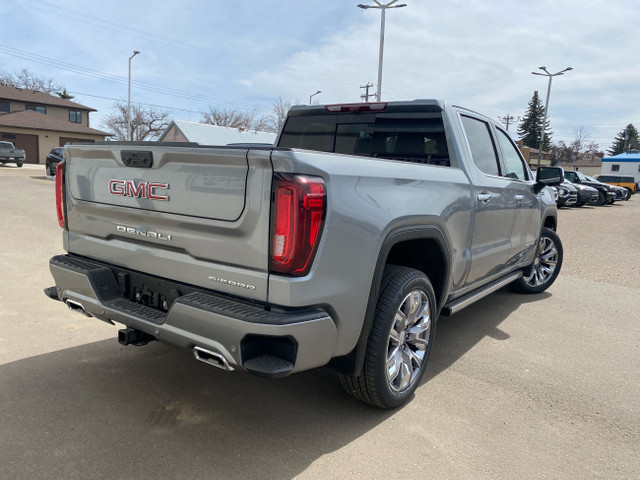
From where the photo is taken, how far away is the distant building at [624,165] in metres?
56.7

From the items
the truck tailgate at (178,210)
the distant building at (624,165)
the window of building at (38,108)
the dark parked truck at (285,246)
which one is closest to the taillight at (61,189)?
the dark parked truck at (285,246)

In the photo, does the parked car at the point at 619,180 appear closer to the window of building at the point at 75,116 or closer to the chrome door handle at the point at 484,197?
the chrome door handle at the point at 484,197

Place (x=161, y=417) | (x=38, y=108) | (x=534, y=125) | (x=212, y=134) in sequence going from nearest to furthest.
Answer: (x=161, y=417) → (x=212, y=134) → (x=38, y=108) → (x=534, y=125)

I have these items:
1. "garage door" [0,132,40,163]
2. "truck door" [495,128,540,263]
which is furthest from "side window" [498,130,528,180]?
"garage door" [0,132,40,163]

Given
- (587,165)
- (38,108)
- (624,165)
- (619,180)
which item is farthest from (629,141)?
(38,108)

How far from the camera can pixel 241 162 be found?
2.31 m

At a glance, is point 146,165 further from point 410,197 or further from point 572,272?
point 572,272

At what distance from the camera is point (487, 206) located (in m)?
4.01

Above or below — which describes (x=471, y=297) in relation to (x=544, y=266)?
above

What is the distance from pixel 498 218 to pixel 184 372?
288cm

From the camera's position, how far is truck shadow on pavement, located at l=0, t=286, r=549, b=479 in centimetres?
248

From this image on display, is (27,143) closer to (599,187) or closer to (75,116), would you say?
(75,116)

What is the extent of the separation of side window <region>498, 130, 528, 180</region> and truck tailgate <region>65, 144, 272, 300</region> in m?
3.13

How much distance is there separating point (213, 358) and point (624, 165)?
66937mm
